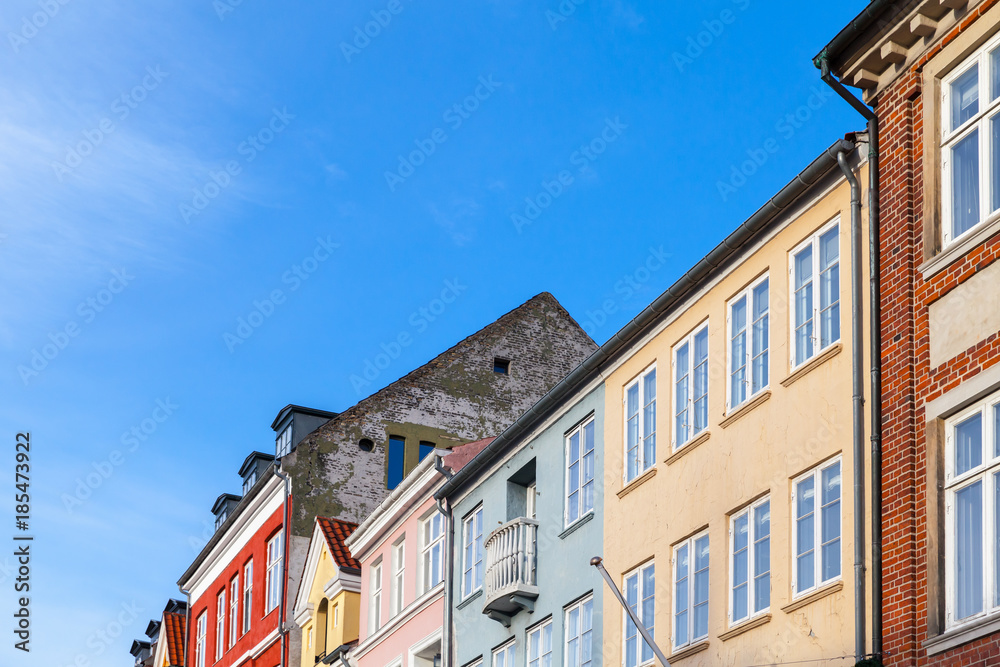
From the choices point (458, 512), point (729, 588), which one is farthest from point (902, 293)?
point (458, 512)

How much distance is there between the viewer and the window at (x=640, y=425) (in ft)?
77.8

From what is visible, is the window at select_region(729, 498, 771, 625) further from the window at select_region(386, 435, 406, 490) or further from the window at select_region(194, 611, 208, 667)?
the window at select_region(194, 611, 208, 667)

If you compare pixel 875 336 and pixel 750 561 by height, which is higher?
pixel 875 336

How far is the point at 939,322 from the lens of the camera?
54.1 ft

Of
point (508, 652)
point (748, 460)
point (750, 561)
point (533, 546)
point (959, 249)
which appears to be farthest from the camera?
point (508, 652)

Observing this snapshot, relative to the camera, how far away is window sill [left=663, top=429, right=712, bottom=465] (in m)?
21.7

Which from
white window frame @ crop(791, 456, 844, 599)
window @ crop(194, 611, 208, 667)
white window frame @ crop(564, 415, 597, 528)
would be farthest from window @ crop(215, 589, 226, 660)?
white window frame @ crop(791, 456, 844, 599)

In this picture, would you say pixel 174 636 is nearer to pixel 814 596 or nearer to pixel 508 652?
pixel 508 652

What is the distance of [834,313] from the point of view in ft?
62.3

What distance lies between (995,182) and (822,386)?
12.8 ft

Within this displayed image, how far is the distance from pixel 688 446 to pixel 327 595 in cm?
1770

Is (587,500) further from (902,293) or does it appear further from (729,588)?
(902,293)

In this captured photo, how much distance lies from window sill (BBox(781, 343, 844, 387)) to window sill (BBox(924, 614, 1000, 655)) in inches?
168

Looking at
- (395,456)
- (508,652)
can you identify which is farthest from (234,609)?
(508,652)
